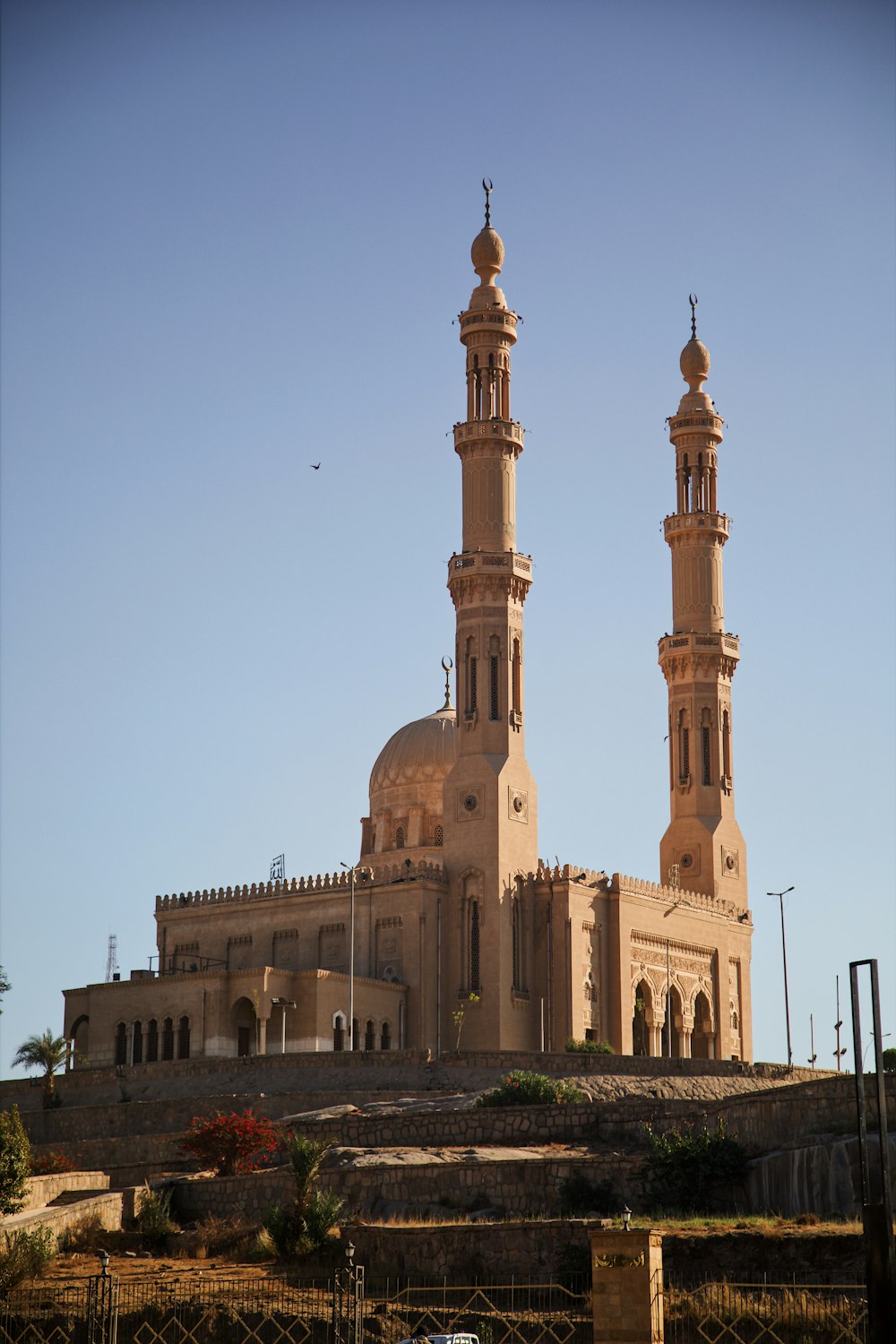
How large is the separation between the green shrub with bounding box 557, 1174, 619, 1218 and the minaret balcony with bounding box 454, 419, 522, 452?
106 ft

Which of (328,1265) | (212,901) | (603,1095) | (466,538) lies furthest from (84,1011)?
(328,1265)

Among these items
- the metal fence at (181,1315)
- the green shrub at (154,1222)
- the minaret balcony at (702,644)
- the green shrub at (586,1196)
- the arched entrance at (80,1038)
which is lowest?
the metal fence at (181,1315)

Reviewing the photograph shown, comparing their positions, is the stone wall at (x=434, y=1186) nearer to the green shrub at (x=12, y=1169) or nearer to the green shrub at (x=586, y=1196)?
the green shrub at (x=586, y=1196)

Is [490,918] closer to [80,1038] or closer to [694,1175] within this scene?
[80,1038]

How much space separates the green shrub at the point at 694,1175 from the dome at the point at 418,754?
3536cm

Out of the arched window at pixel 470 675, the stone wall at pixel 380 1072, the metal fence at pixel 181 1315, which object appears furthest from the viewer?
the arched window at pixel 470 675

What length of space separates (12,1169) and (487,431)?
32.4 metres

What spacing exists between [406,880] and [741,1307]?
3418 cm

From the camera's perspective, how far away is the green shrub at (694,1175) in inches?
1239

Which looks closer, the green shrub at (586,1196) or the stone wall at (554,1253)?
the stone wall at (554,1253)

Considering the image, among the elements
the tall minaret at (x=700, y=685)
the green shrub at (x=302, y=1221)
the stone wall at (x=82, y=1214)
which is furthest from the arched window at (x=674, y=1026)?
the green shrub at (x=302, y=1221)

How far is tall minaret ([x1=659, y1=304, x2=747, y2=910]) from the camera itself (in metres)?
64.8

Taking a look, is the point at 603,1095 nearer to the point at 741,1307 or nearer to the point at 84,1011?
the point at 741,1307

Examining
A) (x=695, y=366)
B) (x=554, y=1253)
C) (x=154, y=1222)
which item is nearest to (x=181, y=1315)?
(x=554, y=1253)
